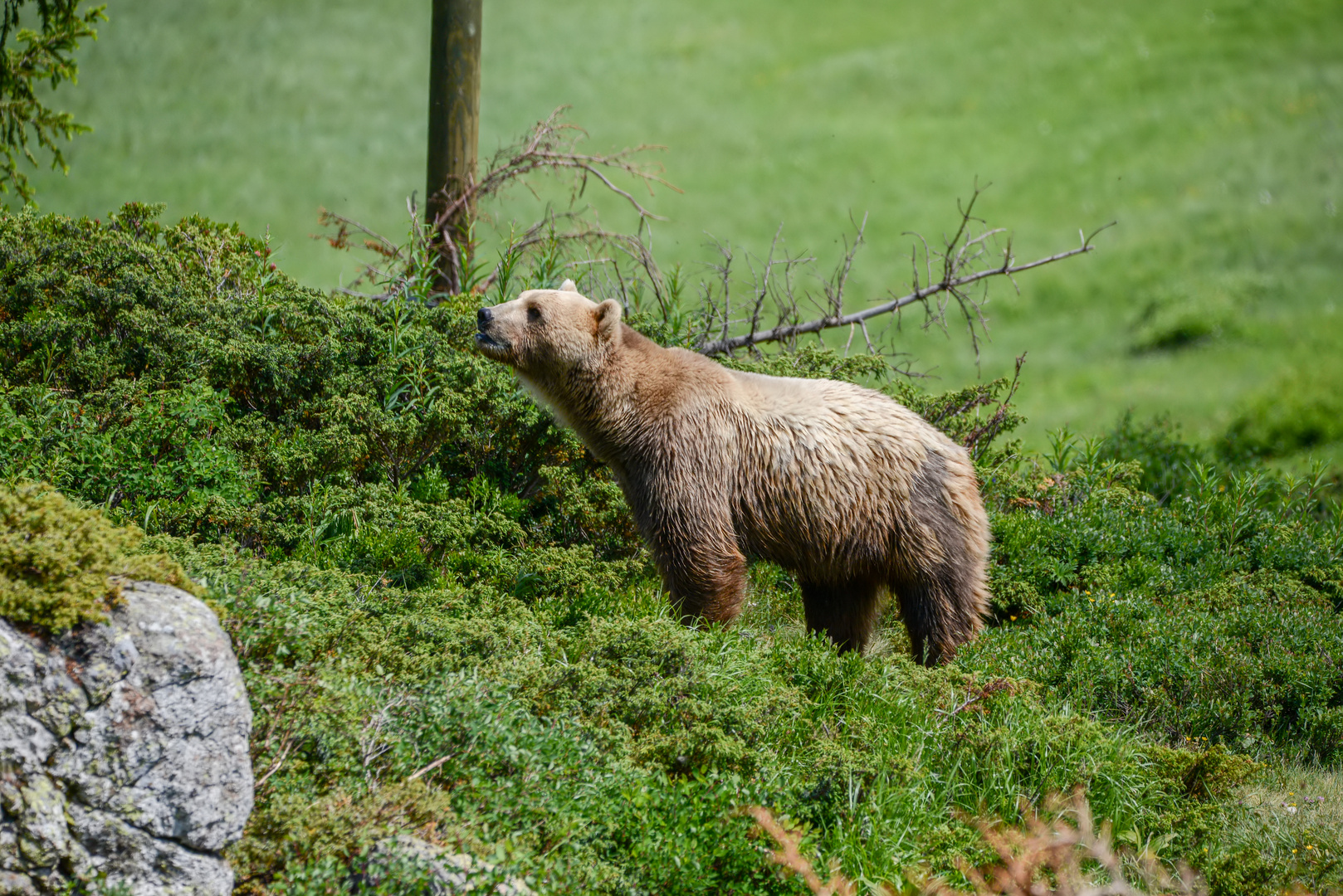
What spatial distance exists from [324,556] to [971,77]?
111ft

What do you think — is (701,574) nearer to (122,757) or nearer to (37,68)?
(122,757)

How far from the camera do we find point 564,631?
5.41 metres

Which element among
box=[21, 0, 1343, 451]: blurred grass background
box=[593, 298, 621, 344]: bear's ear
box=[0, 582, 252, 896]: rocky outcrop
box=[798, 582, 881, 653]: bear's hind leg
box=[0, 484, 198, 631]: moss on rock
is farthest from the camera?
box=[21, 0, 1343, 451]: blurred grass background

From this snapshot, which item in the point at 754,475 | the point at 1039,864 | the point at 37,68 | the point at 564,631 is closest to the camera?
the point at 1039,864

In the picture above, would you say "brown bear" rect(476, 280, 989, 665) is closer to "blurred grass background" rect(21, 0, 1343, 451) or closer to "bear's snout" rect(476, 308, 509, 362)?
"bear's snout" rect(476, 308, 509, 362)

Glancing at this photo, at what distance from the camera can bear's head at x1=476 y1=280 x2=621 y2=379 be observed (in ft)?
19.7

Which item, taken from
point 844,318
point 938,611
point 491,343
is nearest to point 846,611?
point 938,611

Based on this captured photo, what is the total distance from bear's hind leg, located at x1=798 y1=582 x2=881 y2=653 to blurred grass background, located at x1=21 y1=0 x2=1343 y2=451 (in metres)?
15.9

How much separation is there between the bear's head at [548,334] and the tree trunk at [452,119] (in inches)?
102

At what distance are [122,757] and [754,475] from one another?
3.42 m

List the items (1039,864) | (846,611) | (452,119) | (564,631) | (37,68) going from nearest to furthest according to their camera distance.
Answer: (1039,864), (564,631), (846,611), (37,68), (452,119)

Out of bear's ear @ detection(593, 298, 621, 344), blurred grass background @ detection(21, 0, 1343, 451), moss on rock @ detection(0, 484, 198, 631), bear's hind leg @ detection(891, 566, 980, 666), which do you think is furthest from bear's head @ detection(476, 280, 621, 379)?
blurred grass background @ detection(21, 0, 1343, 451)

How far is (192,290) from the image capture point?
7.57 metres

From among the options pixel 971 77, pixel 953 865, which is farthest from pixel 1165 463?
pixel 971 77
